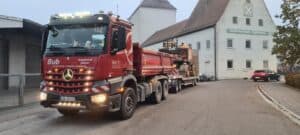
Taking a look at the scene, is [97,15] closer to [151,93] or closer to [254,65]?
[151,93]

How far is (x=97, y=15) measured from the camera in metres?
10.2

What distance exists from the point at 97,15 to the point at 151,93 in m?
5.20

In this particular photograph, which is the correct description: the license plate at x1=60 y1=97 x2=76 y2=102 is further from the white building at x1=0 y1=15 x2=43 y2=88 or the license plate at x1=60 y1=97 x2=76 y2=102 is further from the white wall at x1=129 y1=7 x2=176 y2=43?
the white wall at x1=129 y1=7 x2=176 y2=43

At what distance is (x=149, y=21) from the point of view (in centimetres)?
7712

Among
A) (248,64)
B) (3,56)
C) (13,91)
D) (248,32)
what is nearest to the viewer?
(13,91)

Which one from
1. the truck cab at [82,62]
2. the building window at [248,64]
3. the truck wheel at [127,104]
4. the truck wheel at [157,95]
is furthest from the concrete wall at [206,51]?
the truck cab at [82,62]

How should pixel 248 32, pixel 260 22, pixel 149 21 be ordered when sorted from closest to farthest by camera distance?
pixel 248 32 → pixel 260 22 → pixel 149 21

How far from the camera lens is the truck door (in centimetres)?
1017

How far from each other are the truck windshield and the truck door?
343mm

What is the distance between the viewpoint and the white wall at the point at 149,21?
75.7 metres

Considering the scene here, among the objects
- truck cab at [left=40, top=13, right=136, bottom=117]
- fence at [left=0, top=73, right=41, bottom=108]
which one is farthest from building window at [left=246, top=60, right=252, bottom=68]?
truck cab at [left=40, top=13, right=136, bottom=117]

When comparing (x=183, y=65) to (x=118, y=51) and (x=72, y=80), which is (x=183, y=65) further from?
(x=72, y=80)

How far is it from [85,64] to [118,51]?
119 centimetres

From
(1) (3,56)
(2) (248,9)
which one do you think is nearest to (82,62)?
(1) (3,56)
